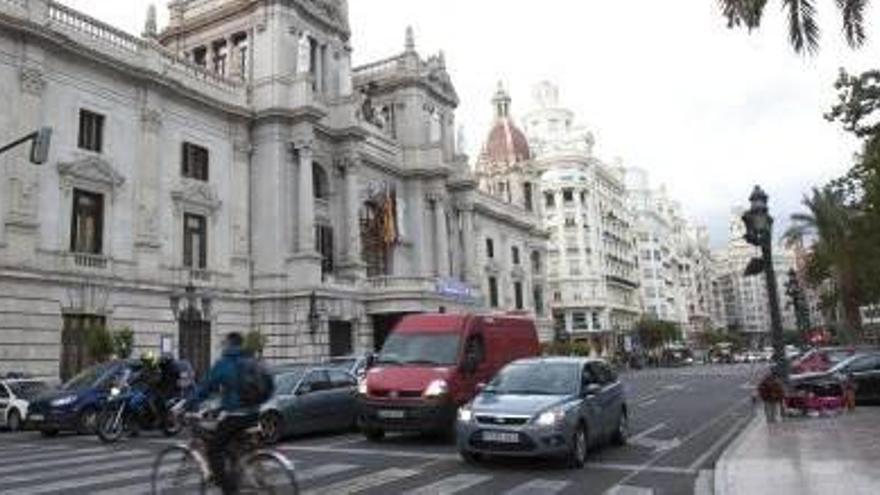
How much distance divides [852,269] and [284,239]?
25.2m

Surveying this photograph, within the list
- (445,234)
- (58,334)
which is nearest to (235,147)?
(58,334)

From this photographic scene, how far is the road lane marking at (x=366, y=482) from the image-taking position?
11.2 meters

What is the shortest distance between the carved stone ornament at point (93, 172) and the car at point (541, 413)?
23903 mm

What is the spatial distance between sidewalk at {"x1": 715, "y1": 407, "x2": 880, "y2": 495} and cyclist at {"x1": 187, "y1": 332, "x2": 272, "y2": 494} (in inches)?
201

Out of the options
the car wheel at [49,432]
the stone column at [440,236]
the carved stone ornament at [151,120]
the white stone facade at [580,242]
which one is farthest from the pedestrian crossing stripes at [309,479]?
the white stone facade at [580,242]

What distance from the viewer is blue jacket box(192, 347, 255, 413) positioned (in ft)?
31.0

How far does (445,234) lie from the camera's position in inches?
2261

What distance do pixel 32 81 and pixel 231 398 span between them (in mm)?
27160

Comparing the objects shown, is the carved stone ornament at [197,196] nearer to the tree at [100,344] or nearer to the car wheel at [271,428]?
the tree at [100,344]

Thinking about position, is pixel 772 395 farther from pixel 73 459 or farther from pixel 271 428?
pixel 73 459

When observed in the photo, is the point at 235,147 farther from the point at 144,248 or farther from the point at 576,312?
the point at 576,312

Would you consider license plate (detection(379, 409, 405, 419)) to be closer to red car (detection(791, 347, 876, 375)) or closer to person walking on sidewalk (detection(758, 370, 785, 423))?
person walking on sidewalk (detection(758, 370, 785, 423))

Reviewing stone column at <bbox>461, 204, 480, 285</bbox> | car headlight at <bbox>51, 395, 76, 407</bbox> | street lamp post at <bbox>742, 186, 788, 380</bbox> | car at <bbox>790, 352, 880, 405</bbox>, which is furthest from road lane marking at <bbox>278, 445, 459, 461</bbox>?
stone column at <bbox>461, 204, 480, 285</bbox>

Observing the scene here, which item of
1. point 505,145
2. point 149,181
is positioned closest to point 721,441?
point 149,181
